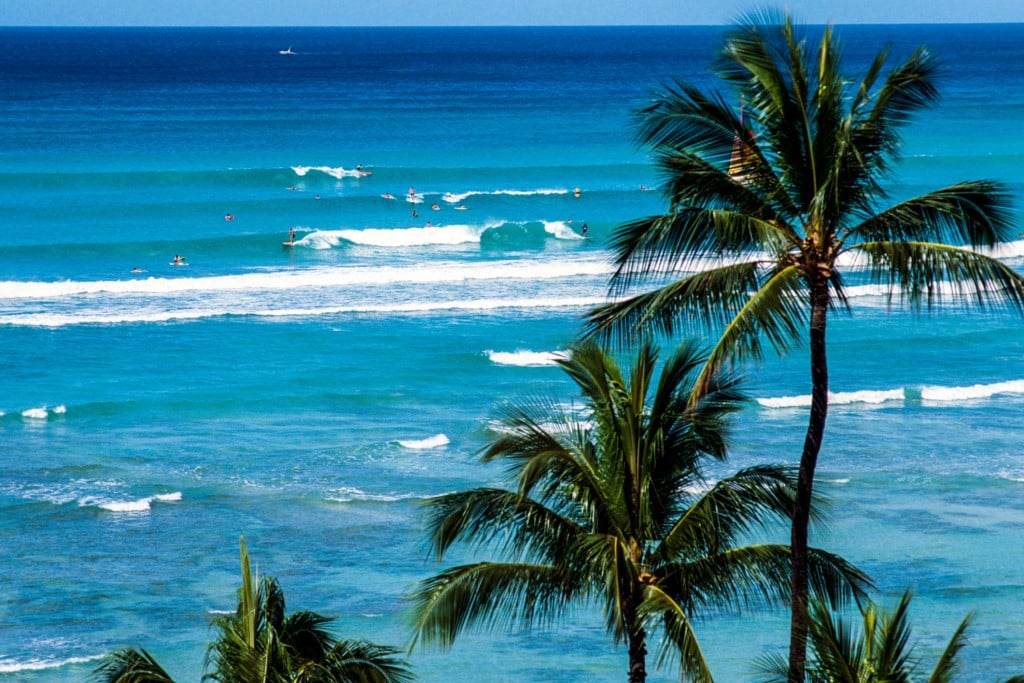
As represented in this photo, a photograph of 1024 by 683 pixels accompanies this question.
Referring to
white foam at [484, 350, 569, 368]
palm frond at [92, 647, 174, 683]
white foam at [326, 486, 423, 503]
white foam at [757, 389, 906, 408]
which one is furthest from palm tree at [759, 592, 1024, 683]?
white foam at [484, 350, 569, 368]

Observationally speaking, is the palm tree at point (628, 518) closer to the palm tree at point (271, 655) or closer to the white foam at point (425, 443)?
the palm tree at point (271, 655)

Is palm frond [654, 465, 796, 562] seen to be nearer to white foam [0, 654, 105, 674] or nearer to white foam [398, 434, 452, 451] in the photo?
white foam [0, 654, 105, 674]

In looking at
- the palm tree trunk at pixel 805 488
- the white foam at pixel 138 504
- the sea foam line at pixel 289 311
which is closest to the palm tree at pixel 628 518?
the palm tree trunk at pixel 805 488

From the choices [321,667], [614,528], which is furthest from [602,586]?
[321,667]

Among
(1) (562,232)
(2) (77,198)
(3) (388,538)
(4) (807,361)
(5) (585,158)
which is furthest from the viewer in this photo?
(5) (585,158)

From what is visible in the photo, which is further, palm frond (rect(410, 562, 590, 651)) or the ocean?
the ocean

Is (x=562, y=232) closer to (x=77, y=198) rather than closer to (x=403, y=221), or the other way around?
(x=403, y=221)
